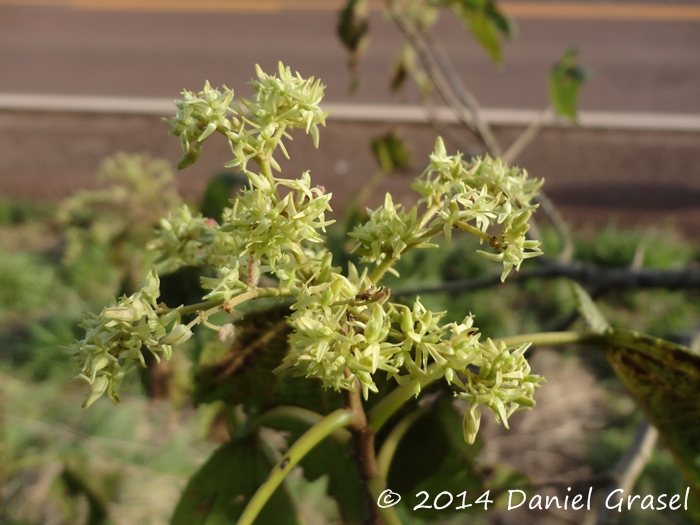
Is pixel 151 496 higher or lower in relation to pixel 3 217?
lower

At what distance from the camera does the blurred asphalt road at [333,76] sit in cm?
394

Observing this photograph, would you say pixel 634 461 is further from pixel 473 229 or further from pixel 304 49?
pixel 304 49

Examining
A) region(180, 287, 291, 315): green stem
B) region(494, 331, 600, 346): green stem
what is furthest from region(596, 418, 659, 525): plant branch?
region(180, 287, 291, 315): green stem

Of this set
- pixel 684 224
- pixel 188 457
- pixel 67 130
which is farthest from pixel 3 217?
pixel 684 224

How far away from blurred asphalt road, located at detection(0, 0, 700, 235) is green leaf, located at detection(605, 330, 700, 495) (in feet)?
10.1

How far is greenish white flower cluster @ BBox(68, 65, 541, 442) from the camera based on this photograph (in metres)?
0.50

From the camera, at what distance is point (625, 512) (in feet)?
5.91

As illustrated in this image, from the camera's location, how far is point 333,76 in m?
4.71

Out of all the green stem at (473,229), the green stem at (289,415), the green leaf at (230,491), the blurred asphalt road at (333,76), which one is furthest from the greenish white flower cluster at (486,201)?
the blurred asphalt road at (333,76)

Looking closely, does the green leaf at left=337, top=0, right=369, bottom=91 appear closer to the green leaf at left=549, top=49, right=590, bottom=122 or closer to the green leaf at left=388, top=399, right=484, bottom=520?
the green leaf at left=549, top=49, right=590, bottom=122

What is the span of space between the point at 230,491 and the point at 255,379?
17cm

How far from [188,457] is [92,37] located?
4781 mm

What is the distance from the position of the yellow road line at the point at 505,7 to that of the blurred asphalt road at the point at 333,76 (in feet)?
0.06

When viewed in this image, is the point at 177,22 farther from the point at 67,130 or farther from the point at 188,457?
the point at 188,457
